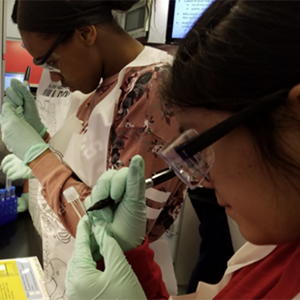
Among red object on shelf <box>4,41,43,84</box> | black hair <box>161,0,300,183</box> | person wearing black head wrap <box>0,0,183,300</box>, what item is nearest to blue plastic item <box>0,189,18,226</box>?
person wearing black head wrap <box>0,0,183,300</box>

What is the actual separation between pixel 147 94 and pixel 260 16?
0.45 m

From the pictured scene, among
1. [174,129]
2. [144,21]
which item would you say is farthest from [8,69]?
[174,129]

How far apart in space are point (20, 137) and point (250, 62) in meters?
0.92

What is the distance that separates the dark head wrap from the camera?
0.88 metres

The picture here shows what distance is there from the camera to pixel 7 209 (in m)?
1.43

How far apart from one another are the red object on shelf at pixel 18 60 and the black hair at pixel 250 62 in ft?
13.8

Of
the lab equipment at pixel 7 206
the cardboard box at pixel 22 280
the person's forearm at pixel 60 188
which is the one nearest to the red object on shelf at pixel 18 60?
the lab equipment at pixel 7 206

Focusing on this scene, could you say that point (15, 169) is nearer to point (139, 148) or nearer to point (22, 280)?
point (22, 280)

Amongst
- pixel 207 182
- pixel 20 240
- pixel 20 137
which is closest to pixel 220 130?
pixel 207 182

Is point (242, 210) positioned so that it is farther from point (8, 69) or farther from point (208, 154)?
point (8, 69)

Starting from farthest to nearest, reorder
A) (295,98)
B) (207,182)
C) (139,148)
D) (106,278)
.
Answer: (139,148) < (106,278) < (207,182) < (295,98)

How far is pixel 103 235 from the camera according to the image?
0.74 metres

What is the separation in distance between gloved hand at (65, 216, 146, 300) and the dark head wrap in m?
0.60

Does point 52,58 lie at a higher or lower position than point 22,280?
higher
